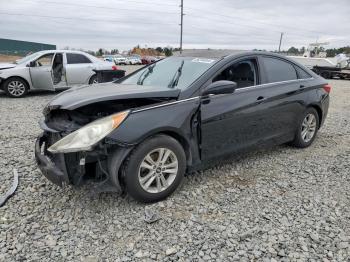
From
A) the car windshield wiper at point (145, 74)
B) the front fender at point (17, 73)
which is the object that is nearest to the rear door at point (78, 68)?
the front fender at point (17, 73)

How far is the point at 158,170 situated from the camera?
3281mm

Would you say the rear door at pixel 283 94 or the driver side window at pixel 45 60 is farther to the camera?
the driver side window at pixel 45 60

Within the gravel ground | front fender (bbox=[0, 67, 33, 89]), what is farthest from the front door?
the gravel ground

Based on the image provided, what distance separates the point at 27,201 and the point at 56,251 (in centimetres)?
97

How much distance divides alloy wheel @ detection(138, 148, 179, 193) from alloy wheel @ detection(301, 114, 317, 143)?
2.58 meters

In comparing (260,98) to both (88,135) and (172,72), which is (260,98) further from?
(88,135)

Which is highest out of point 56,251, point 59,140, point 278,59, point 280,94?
point 278,59

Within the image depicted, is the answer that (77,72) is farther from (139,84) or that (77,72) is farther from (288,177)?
(288,177)

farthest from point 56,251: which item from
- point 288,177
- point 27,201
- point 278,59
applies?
point 278,59

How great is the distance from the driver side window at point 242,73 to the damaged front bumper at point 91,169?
167 centimetres

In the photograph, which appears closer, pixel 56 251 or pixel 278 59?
pixel 56 251

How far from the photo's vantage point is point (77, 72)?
34.2ft

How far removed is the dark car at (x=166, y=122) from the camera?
119 inches

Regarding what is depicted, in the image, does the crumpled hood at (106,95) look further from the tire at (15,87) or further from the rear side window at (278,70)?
the tire at (15,87)
